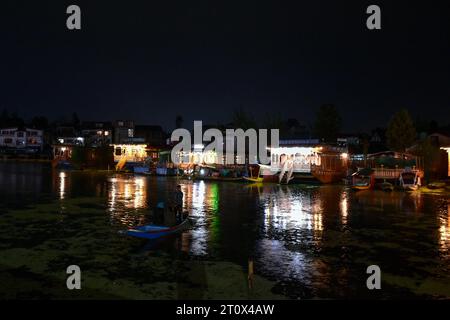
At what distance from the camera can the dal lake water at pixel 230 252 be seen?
967 centimetres

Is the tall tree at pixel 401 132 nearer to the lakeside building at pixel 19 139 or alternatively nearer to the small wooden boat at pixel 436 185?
the small wooden boat at pixel 436 185

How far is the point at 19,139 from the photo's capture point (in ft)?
388

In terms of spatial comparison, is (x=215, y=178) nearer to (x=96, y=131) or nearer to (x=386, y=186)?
(x=386, y=186)

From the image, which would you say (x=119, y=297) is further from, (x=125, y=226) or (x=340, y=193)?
(x=340, y=193)

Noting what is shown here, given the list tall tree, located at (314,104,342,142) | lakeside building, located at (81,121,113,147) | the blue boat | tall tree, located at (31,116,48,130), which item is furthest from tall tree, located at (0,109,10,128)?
the blue boat

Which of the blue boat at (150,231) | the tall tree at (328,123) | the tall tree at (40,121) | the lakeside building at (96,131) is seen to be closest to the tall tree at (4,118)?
the tall tree at (40,121)

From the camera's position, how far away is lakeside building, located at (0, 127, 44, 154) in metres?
118

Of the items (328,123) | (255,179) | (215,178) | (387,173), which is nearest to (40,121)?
(328,123)

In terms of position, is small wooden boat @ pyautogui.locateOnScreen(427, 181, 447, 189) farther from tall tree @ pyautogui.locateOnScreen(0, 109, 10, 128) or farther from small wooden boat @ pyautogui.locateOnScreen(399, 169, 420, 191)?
tall tree @ pyautogui.locateOnScreen(0, 109, 10, 128)

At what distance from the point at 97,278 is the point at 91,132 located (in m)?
104
